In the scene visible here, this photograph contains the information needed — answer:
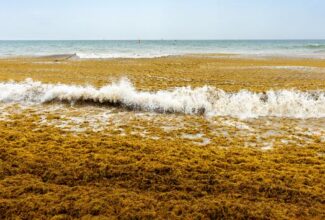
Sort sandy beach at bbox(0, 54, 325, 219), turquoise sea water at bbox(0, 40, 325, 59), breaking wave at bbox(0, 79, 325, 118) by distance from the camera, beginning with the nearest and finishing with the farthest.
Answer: sandy beach at bbox(0, 54, 325, 219) < breaking wave at bbox(0, 79, 325, 118) < turquoise sea water at bbox(0, 40, 325, 59)

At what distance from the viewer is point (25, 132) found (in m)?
8.23

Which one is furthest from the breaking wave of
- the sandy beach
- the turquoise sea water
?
the turquoise sea water

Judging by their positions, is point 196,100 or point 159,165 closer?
point 159,165

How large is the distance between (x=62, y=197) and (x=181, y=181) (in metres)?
2.03

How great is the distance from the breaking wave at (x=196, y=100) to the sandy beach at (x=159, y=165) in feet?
1.30

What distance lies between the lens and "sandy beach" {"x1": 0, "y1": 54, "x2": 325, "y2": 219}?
4793mm

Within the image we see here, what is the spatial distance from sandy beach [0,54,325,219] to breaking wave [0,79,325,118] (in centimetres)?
40

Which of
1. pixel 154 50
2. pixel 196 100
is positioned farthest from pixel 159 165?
pixel 154 50

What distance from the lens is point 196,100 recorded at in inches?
446

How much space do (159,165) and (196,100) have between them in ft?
18.2

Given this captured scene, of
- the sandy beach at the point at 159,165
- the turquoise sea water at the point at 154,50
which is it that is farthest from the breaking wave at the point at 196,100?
the turquoise sea water at the point at 154,50

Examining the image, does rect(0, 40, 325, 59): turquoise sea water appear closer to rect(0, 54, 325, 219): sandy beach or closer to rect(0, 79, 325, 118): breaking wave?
rect(0, 79, 325, 118): breaking wave

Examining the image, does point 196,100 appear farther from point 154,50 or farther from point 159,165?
point 154,50

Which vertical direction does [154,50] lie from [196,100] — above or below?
above
